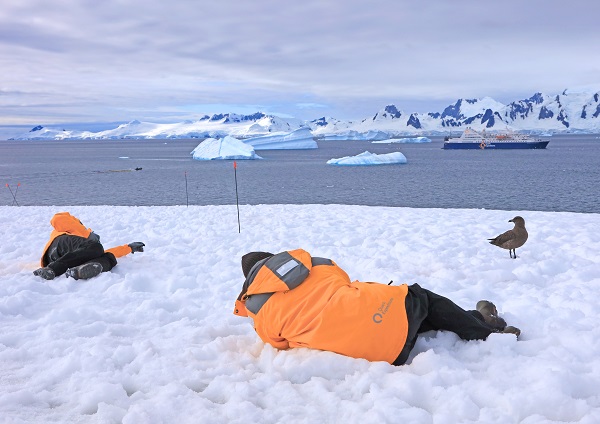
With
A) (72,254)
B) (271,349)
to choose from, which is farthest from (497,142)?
(271,349)

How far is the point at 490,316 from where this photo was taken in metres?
4.82

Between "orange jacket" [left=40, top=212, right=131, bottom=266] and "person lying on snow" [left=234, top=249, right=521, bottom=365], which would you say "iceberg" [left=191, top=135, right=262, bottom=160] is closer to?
"orange jacket" [left=40, top=212, right=131, bottom=266]

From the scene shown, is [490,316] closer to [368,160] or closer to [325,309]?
[325,309]

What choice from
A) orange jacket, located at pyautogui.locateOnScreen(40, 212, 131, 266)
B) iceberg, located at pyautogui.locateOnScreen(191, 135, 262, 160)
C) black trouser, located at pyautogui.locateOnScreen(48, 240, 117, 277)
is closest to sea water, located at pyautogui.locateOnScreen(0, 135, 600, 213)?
iceberg, located at pyautogui.locateOnScreen(191, 135, 262, 160)

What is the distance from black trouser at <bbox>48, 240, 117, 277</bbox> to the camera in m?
7.17

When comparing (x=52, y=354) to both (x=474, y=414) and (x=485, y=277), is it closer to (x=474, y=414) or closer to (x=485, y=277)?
(x=474, y=414)

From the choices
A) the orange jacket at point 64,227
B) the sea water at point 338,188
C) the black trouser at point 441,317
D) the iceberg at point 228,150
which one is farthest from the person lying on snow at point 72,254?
the iceberg at point 228,150

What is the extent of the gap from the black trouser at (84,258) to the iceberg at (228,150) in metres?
74.0

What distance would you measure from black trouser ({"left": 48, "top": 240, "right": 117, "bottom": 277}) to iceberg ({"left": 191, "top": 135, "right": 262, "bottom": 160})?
74.0 metres

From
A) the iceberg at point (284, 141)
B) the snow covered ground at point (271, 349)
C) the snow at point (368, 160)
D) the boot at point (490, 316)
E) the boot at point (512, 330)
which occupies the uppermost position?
the iceberg at point (284, 141)

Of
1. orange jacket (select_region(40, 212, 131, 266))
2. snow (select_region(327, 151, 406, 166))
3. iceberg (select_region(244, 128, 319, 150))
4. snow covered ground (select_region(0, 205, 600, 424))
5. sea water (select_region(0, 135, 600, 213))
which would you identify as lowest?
sea water (select_region(0, 135, 600, 213))

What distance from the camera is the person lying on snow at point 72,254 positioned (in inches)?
277

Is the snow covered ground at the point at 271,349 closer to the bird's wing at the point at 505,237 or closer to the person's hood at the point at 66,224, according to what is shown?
the bird's wing at the point at 505,237

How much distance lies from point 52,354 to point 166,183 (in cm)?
4878
